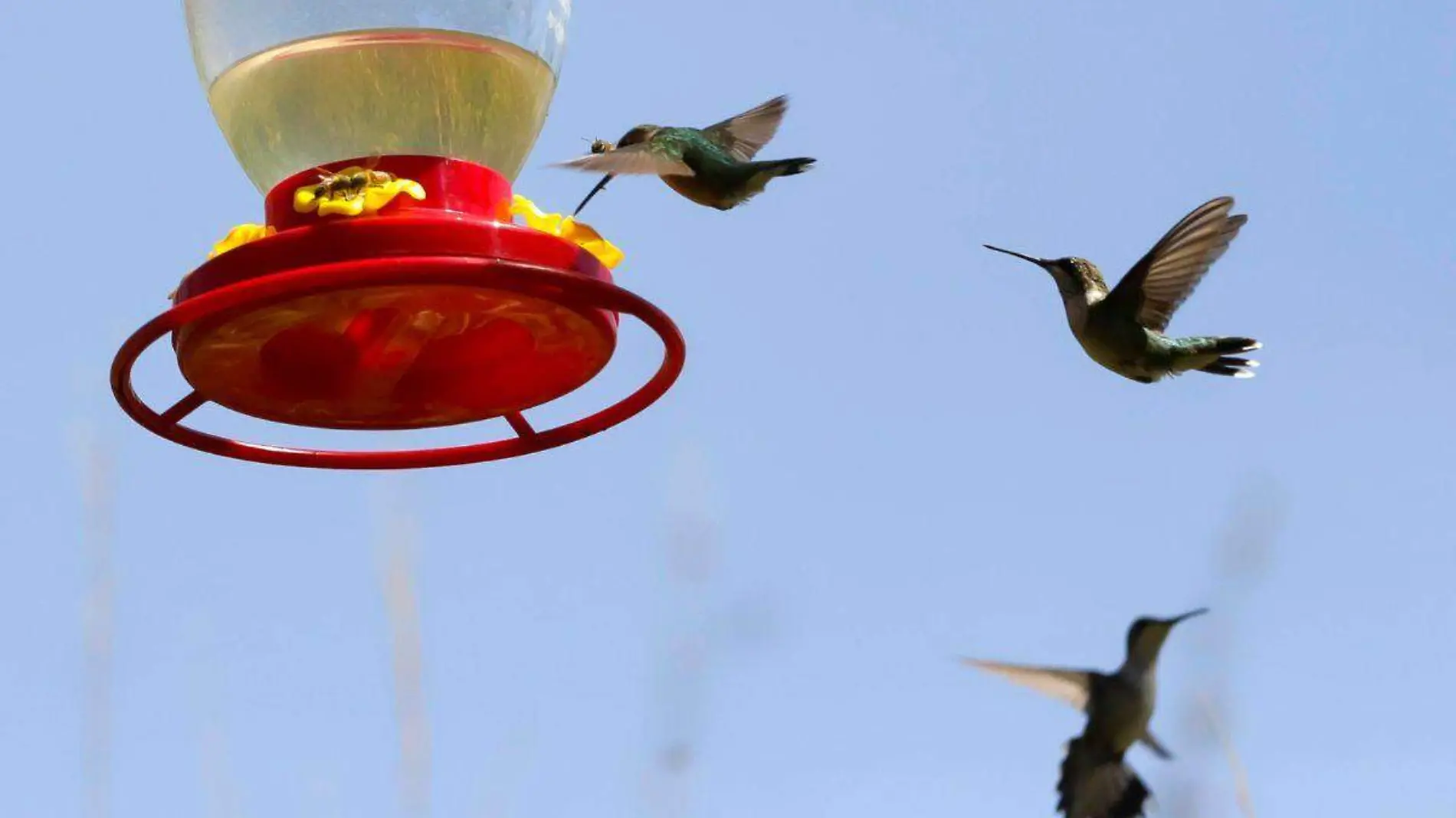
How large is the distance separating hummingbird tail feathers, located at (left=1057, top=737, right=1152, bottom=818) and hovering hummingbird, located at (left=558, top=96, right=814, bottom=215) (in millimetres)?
1941

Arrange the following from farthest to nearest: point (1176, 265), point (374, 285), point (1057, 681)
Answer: point (1057, 681) < point (1176, 265) < point (374, 285)

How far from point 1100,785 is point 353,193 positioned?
9.93 feet

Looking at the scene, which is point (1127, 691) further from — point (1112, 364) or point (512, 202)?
point (512, 202)

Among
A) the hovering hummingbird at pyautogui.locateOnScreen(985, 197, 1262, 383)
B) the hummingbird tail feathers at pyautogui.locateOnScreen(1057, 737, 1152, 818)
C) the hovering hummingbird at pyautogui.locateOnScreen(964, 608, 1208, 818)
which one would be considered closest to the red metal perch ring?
the hovering hummingbird at pyautogui.locateOnScreen(985, 197, 1262, 383)

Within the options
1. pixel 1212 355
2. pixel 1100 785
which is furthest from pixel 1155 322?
pixel 1100 785

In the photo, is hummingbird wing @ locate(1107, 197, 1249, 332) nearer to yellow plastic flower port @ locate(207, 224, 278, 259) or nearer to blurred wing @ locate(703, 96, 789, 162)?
blurred wing @ locate(703, 96, 789, 162)

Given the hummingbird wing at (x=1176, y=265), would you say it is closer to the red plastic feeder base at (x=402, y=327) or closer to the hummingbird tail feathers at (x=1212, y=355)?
the hummingbird tail feathers at (x=1212, y=355)

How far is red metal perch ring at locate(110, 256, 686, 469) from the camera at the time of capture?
154 inches

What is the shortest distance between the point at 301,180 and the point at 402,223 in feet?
1.25

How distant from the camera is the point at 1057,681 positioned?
5.78 m

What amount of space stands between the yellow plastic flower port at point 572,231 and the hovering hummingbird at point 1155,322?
1.23 m

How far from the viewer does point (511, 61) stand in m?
5.00

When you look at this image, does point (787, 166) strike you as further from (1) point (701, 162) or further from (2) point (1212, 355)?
(2) point (1212, 355)

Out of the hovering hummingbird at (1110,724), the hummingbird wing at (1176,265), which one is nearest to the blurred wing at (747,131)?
the hummingbird wing at (1176,265)
